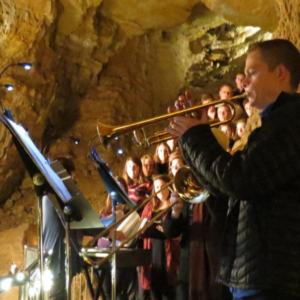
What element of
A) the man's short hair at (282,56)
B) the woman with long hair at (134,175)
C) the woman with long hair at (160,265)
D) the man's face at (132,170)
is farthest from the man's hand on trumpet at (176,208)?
the man's short hair at (282,56)

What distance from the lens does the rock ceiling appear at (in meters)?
5.51

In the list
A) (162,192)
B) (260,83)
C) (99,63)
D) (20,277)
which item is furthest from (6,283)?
(99,63)

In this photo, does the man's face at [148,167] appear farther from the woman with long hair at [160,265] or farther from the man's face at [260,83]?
the man's face at [260,83]

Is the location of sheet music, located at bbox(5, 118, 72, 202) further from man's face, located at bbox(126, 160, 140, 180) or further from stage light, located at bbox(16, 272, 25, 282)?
man's face, located at bbox(126, 160, 140, 180)

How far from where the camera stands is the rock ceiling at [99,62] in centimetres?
551

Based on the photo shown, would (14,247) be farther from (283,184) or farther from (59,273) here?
(283,184)

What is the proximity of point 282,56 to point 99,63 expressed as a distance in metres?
5.87

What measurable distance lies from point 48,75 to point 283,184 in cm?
541

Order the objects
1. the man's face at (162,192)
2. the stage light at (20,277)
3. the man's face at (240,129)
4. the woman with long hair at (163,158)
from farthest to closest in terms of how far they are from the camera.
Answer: the woman with long hair at (163,158) → the man's face at (240,129) → the man's face at (162,192) → the stage light at (20,277)

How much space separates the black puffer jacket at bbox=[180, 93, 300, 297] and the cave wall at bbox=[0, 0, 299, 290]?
420 cm

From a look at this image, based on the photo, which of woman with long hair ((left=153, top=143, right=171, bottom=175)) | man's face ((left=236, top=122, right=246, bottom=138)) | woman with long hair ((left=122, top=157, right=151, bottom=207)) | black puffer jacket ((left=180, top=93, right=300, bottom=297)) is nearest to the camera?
black puffer jacket ((left=180, top=93, right=300, bottom=297))

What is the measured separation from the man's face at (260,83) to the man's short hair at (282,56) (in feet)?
0.06

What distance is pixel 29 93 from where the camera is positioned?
5980 mm

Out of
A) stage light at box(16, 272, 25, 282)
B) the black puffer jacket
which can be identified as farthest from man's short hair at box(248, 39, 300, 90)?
stage light at box(16, 272, 25, 282)
